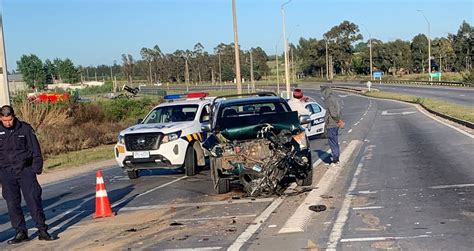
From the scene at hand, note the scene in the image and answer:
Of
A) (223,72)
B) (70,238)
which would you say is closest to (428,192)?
(70,238)

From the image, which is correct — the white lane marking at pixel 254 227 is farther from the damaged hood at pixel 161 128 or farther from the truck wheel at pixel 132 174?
the truck wheel at pixel 132 174

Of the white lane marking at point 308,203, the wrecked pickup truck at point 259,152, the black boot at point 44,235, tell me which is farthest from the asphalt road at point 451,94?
the black boot at point 44,235

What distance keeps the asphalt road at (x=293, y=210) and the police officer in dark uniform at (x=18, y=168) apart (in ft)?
1.15

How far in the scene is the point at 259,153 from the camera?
1078 centimetres

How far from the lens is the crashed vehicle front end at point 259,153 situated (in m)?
10.6

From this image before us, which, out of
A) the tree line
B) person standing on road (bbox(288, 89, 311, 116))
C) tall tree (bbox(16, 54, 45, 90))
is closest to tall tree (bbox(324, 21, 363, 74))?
the tree line

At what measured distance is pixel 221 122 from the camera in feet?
38.2

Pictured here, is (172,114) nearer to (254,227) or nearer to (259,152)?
(259,152)

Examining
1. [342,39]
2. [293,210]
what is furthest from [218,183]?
[342,39]

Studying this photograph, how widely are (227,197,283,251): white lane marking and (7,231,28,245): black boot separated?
299 centimetres

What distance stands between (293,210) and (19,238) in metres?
3.87

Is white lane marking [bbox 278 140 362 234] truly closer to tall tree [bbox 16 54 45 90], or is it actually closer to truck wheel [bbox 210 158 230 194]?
truck wheel [bbox 210 158 230 194]

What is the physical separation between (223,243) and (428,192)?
14.0 feet

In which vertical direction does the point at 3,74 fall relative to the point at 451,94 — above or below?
above
